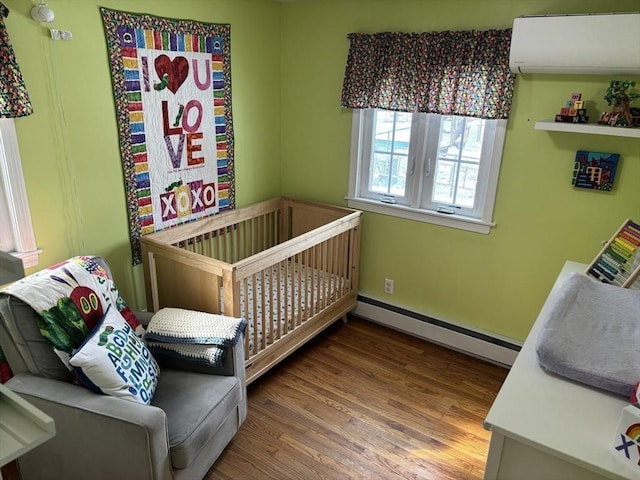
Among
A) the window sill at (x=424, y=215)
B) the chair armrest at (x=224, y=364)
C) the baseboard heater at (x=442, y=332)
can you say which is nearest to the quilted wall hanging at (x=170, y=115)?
the chair armrest at (x=224, y=364)

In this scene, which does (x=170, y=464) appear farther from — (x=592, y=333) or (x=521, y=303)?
(x=521, y=303)

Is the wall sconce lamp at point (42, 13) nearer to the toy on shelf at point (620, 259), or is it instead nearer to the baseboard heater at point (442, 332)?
the baseboard heater at point (442, 332)

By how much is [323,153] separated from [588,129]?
5.74 ft

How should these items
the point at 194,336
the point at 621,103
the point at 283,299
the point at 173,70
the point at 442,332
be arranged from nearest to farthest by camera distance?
1. the point at 194,336
2. the point at 621,103
3. the point at 173,70
4. the point at 283,299
5. the point at 442,332

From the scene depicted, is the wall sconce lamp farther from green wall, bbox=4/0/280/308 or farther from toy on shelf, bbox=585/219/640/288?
toy on shelf, bbox=585/219/640/288

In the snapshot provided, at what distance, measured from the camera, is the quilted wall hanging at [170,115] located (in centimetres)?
248

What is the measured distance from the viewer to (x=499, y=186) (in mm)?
2811

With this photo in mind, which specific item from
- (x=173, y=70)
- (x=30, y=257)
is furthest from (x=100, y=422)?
(x=173, y=70)

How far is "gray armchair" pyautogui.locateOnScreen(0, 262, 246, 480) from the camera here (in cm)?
170

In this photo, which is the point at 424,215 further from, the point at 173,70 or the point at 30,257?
the point at 30,257

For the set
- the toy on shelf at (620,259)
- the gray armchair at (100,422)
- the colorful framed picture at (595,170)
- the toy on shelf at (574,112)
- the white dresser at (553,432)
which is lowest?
the gray armchair at (100,422)

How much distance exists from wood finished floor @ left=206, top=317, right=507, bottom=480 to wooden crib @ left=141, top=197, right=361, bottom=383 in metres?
0.19

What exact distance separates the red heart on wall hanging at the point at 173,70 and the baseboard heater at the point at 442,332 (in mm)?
1947

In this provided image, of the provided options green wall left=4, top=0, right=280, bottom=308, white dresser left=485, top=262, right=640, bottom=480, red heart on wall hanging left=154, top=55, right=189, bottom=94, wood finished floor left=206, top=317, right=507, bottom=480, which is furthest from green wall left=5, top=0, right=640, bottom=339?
white dresser left=485, top=262, right=640, bottom=480
